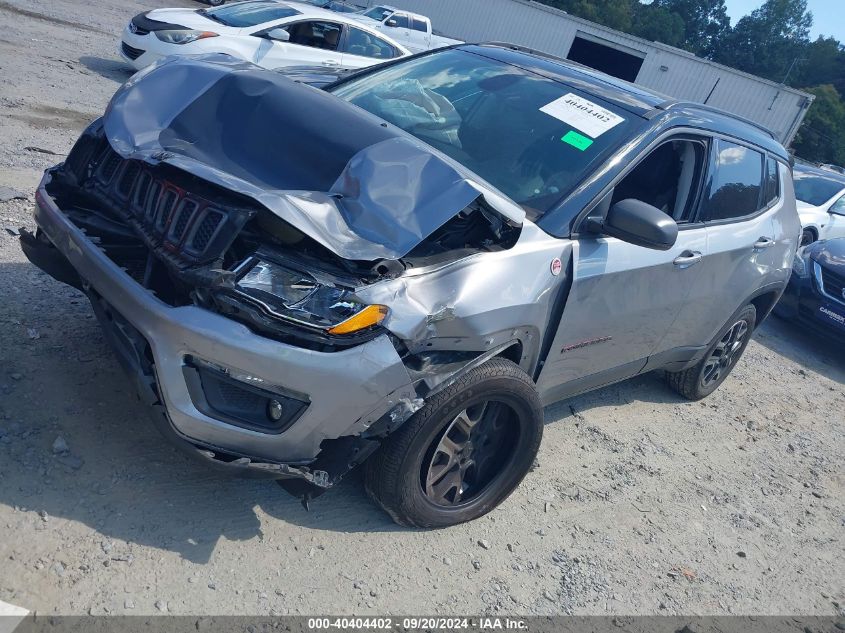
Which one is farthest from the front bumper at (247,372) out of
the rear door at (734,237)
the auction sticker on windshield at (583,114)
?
the rear door at (734,237)

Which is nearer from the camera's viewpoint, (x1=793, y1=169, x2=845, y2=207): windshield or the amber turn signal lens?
the amber turn signal lens

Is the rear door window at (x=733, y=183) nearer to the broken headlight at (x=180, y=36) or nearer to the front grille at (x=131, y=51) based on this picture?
the broken headlight at (x=180, y=36)

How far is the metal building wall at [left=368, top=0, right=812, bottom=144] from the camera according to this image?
97.8ft

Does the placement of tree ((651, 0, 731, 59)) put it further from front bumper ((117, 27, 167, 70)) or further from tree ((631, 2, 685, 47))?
front bumper ((117, 27, 167, 70))

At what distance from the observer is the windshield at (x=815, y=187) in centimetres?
1177

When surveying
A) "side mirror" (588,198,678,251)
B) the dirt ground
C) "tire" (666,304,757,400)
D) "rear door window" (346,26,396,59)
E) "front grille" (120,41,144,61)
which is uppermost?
"side mirror" (588,198,678,251)

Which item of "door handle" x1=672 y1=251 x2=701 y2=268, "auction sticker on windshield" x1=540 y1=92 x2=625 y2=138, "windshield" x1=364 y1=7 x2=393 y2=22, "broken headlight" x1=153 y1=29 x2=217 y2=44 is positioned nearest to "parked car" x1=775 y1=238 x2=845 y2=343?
"door handle" x1=672 y1=251 x2=701 y2=268

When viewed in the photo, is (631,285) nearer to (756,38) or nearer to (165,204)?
(165,204)

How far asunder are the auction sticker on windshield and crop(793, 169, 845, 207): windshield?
9287mm

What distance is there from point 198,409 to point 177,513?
2.15ft

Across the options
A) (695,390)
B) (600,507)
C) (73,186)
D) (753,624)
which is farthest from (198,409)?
(695,390)

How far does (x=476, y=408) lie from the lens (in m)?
3.25

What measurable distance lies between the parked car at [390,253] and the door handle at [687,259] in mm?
20

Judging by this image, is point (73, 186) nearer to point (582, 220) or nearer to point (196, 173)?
point (196, 173)
